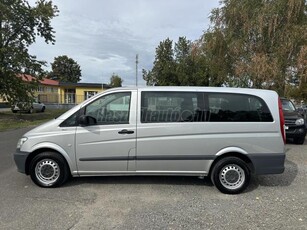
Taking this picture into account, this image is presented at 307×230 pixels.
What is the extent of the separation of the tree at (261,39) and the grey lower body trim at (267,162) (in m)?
11.3

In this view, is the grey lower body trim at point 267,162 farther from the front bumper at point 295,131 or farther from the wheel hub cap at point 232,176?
the front bumper at point 295,131

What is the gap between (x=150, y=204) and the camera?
4.82 meters

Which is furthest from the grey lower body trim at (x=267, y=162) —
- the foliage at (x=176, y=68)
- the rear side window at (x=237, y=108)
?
the foliage at (x=176, y=68)

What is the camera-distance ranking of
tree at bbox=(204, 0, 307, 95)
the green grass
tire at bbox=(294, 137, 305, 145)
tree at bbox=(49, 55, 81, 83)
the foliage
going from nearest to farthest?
tire at bbox=(294, 137, 305, 145)
tree at bbox=(204, 0, 307, 95)
the green grass
the foliage
tree at bbox=(49, 55, 81, 83)

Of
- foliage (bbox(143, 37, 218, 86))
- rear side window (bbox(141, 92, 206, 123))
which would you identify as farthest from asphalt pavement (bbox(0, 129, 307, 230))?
foliage (bbox(143, 37, 218, 86))

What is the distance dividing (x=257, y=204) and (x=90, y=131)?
3053 millimetres

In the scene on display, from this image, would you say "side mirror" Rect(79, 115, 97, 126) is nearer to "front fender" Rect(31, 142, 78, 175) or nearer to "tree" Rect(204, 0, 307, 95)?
"front fender" Rect(31, 142, 78, 175)

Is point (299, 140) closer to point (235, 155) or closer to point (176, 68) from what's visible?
point (235, 155)

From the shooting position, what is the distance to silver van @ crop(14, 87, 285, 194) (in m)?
5.38

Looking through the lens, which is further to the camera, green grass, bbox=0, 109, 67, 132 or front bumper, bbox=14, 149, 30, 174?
green grass, bbox=0, 109, 67, 132

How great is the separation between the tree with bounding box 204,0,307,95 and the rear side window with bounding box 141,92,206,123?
11.6 m

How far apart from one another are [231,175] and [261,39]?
513 inches

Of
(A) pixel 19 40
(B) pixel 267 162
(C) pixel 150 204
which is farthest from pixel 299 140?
(A) pixel 19 40

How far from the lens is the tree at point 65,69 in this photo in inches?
3647
